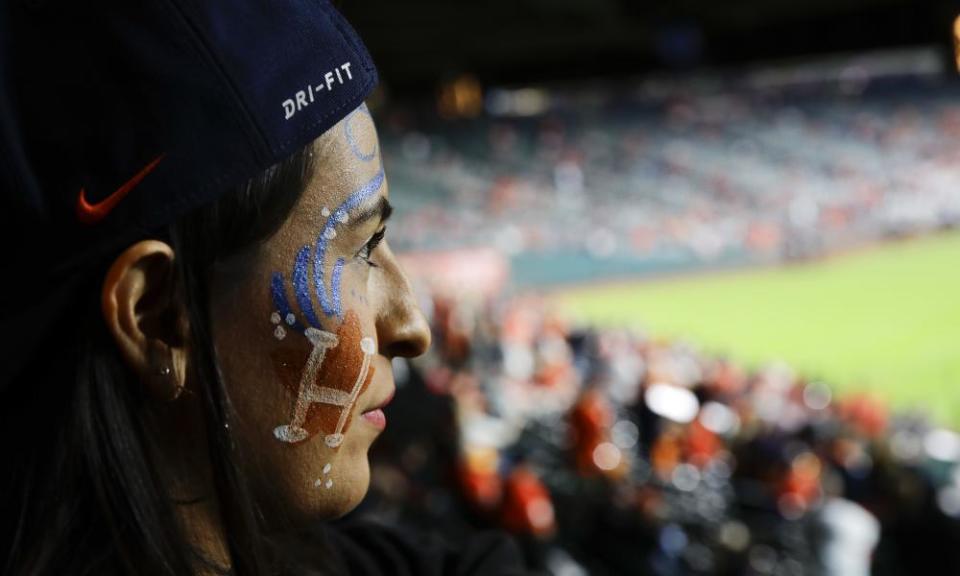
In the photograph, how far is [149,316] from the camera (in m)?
0.54

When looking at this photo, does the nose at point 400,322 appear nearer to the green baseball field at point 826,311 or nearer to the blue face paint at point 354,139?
the blue face paint at point 354,139

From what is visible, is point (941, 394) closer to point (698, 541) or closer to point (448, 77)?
point (448, 77)

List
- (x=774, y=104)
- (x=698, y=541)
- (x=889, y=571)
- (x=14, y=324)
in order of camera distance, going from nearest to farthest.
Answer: (x=14, y=324)
(x=698, y=541)
(x=889, y=571)
(x=774, y=104)

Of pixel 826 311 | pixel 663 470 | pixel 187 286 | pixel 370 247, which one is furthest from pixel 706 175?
pixel 187 286

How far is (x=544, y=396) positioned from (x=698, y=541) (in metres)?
3.07

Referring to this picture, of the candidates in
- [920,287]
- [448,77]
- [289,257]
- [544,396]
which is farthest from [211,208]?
[920,287]

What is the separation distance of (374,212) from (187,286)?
13 cm

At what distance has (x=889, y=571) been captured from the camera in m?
4.77

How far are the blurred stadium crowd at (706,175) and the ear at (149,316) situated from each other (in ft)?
45.8

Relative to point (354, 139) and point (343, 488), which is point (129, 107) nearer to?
point (354, 139)

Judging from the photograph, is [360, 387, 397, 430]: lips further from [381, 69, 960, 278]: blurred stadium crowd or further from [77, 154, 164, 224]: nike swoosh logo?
[381, 69, 960, 278]: blurred stadium crowd

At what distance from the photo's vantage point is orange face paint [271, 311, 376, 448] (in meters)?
0.58

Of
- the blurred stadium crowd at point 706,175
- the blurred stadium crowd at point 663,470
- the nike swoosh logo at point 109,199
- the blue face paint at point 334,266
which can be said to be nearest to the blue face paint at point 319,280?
the blue face paint at point 334,266

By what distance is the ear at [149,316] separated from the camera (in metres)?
0.52
